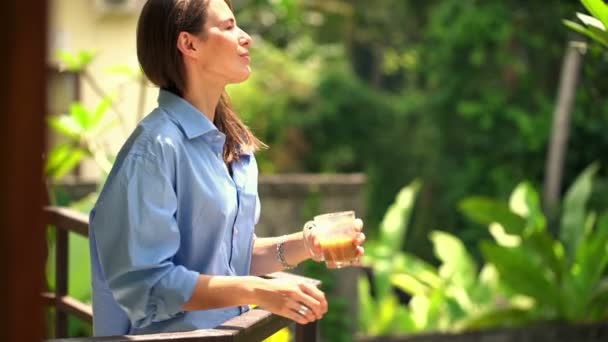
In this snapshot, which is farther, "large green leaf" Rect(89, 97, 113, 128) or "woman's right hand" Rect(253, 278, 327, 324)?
"large green leaf" Rect(89, 97, 113, 128)

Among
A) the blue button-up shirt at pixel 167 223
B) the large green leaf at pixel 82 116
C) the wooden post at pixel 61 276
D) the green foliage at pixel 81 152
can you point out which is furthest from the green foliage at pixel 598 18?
the large green leaf at pixel 82 116

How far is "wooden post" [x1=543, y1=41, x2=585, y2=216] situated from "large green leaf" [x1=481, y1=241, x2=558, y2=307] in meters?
3.06

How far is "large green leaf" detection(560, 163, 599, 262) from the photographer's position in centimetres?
653

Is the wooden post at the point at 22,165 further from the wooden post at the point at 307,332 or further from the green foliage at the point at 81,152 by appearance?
the green foliage at the point at 81,152

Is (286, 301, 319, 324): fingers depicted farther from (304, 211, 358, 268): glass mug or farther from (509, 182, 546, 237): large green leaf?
(509, 182, 546, 237): large green leaf

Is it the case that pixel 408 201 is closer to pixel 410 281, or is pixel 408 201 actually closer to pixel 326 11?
pixel 410 281

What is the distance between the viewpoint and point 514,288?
650cm

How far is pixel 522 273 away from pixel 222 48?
4587 millimetres

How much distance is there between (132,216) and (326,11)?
51.2ft

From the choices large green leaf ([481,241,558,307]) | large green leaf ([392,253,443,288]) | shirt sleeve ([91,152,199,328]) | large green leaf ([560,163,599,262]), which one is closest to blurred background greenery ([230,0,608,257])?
large green leaf ([392,253,443,288])

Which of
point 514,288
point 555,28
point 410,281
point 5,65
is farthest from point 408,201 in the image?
point 5,65

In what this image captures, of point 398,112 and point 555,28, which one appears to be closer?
point 555,28

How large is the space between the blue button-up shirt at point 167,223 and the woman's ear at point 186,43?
0.09 meters

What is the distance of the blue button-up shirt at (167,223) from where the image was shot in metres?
1.87
